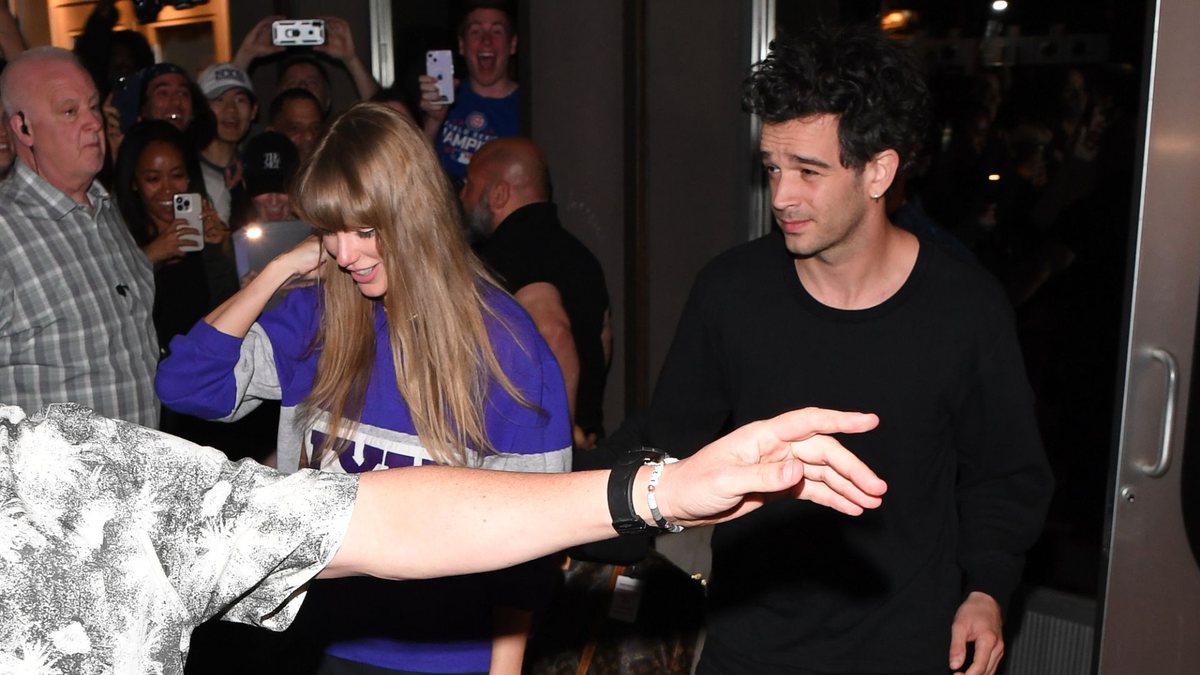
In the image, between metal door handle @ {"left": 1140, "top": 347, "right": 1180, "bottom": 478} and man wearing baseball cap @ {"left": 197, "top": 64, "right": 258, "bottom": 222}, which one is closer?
metal door handle @ {"left": 1140, "top": 347, "right": 1180, "bottom": 478}

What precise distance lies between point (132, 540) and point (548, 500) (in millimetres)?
434

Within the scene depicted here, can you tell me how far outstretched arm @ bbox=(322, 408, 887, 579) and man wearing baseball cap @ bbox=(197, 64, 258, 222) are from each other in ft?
12.5

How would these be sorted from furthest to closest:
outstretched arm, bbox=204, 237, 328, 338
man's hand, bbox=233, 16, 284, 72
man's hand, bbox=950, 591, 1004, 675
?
man's hand, bbox=233, 16, 284, 72, outstretched arm, bbox=204, 237, 328, 338, man's hand, bbox=950, 591, 1004, 675

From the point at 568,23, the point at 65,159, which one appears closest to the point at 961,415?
the point at 65,159

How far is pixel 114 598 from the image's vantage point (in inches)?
40.6

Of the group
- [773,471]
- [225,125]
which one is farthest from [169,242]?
[773,471]

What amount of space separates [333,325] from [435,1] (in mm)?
3686

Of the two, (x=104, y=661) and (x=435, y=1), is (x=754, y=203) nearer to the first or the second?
(x=435, y=1)

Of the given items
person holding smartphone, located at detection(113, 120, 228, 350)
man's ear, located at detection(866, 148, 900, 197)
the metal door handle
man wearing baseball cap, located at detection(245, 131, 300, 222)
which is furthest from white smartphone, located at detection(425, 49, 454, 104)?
the metal door handle

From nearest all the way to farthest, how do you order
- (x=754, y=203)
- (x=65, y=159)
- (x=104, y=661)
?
(x=104, y=661)
(x=65, y=159)
(x=754, y=203)

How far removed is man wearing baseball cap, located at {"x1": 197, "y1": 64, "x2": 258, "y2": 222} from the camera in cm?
478

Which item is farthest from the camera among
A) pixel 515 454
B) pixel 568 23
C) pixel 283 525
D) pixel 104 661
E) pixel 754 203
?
pixel 568 23

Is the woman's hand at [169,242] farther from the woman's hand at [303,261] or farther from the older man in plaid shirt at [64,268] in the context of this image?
the woman's hand at [303,261]

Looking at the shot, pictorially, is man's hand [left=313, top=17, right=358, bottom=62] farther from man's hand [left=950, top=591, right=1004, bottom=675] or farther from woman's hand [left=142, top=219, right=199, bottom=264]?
man's hand [left=950, top=591, right=1004, bottom=675]
